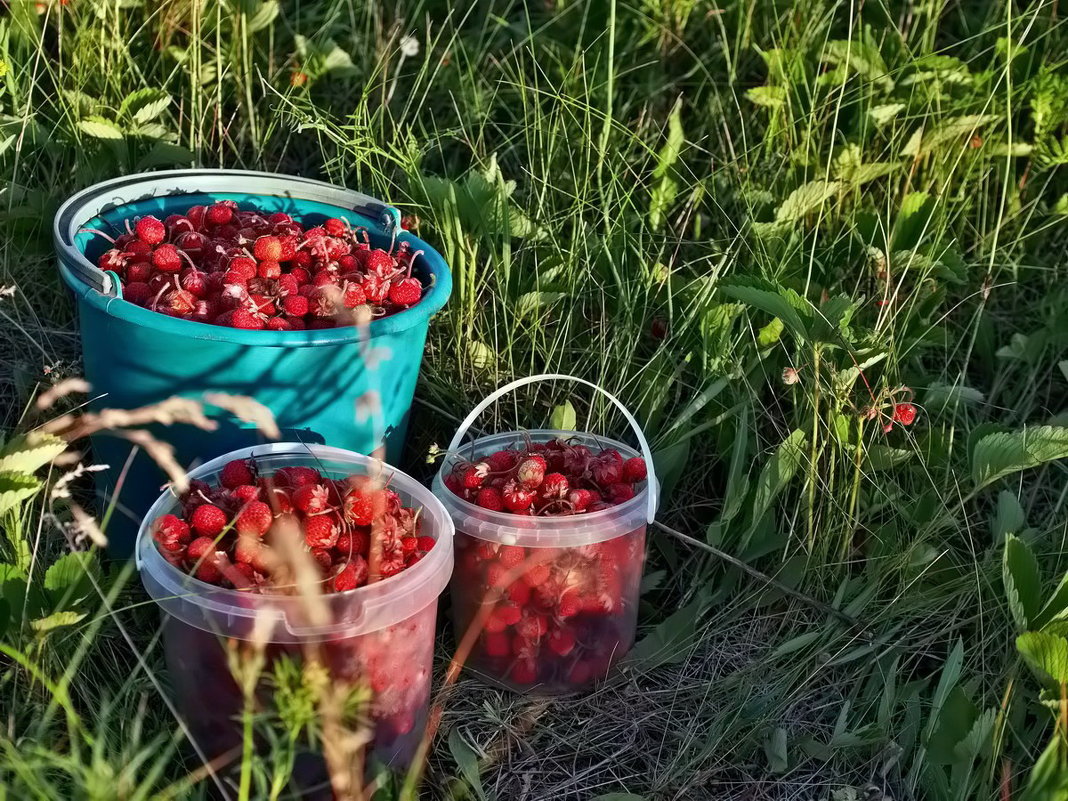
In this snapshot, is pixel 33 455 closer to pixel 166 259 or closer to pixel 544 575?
pixel 166 259

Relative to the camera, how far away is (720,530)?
187 cm

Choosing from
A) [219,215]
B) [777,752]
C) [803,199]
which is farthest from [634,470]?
[219,215]

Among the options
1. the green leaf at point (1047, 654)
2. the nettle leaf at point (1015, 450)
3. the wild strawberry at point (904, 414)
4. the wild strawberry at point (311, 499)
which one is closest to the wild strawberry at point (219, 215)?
the wild strawberry at point (311, 499)

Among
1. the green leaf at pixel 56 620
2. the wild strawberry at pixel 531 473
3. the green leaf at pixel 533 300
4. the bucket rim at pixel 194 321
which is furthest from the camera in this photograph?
the green leaf at pixel 533 300

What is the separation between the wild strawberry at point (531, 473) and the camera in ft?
5.54

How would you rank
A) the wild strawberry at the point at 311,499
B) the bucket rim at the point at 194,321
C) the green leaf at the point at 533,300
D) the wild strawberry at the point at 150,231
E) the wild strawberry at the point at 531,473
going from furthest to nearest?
the green leaf at the point at 533,300 < the wild strawberry at the point at 150,231 < the wild strawberry at the point at 531,473 < the bucket rim at the point at 194,321 < the wild strawberry at the point at 311,499

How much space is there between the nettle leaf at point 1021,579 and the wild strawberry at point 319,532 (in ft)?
2.83

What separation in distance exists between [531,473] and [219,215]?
0.66 m

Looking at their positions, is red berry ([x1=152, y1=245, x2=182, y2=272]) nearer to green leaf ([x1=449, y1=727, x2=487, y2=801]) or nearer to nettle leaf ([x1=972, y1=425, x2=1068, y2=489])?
green leaf ([x1=449, y1=727, x2=487, y2=801])

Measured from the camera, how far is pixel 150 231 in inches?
70.6

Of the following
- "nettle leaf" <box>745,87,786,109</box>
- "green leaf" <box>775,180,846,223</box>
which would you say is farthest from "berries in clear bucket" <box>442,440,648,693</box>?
"nettle leaf" <box>745,87,786,109</box>

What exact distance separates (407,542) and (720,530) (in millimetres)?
566

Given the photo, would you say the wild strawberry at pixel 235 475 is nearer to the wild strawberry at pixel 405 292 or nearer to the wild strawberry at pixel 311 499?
the wild strawberry at pixel 311 499

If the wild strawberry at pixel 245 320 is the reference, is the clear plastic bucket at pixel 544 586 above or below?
below
